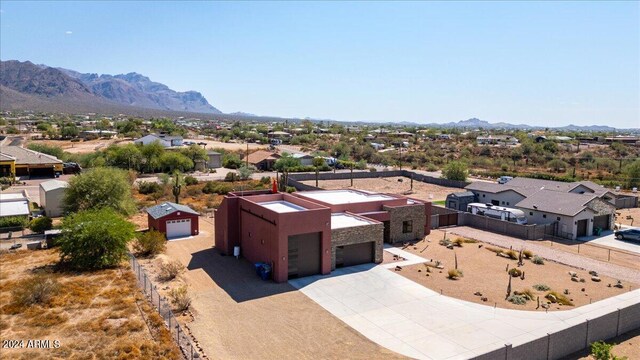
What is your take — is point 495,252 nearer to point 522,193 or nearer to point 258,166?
point 522,193

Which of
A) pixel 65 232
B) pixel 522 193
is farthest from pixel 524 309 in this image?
pixel 65 232

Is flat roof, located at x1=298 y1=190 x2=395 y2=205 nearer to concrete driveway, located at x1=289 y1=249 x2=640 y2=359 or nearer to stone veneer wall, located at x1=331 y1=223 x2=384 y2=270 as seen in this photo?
stone veneer wall, located at x1=331 y1=223 x2=384 y2=270

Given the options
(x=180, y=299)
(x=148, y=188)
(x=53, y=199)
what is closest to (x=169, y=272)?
(x=180, y=299)

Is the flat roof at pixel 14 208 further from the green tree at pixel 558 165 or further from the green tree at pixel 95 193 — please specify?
the green tree at pixel 558 165

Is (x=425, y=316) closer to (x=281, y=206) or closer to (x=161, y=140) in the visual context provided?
(x=281, y=206)

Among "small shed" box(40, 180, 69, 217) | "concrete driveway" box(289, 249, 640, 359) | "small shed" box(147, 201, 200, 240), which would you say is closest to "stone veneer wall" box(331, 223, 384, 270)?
"concrete driveway" box(289, 249, 640, 359)

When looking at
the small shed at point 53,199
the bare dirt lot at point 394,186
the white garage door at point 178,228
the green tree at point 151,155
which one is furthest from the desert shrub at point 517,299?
the green tree at point 151,155

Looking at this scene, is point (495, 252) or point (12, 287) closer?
point (12, 287)
